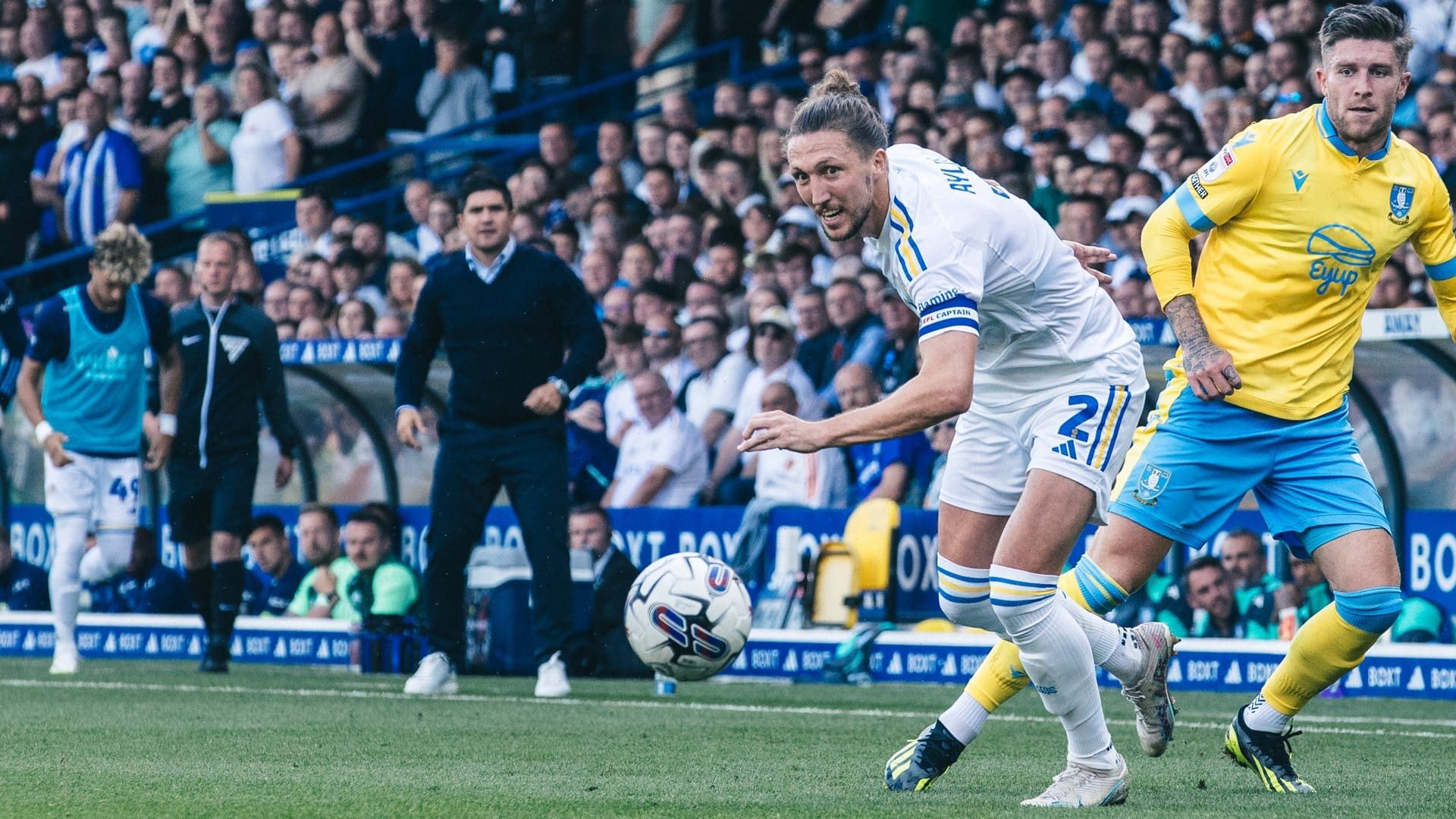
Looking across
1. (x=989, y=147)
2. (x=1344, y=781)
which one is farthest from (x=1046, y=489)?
(x=989, y=147)

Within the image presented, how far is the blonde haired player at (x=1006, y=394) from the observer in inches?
224

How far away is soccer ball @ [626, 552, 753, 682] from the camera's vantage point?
9156 millimetres

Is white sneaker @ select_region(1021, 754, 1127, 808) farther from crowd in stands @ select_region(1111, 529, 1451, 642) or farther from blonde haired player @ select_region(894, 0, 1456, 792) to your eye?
crowd in stands @ select_region(1111, 529, 1451, 642)

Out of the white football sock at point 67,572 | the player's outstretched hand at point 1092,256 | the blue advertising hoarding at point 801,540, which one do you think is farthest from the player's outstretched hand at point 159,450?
the player's outstretched hand at point 1092,256

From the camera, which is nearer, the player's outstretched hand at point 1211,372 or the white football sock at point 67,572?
the player's outstretched hand at point 1211,372

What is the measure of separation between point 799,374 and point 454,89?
26.4 feet

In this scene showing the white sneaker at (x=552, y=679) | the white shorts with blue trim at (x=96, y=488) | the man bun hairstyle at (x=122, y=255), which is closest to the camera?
the white sneaker at (x=552, y=679)

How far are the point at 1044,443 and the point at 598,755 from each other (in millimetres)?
2218

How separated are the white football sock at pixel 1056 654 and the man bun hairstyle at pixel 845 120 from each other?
4.09 feet

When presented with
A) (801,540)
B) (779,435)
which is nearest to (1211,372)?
(779,435)

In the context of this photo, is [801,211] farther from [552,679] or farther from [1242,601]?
[552,679]

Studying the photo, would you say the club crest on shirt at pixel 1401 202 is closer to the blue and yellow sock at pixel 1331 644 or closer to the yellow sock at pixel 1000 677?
the blue and yellow sock at pixel 1331 644

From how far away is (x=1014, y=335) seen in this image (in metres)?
6.28

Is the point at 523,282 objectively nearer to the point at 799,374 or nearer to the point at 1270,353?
the point at 799,374
